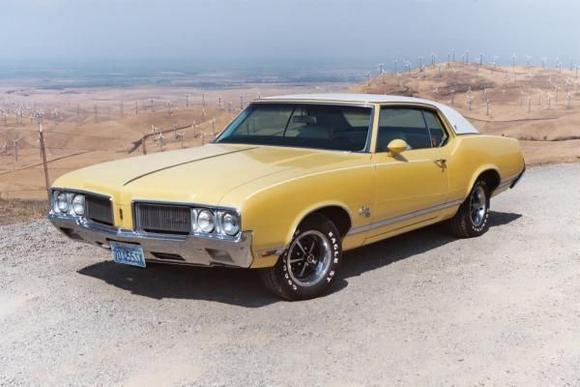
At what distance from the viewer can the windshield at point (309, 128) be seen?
6191 millimetres

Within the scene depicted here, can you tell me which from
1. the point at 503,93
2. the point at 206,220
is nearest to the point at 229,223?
the point at 206,220

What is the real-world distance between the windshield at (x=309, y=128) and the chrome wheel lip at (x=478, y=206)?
1887 millimetres

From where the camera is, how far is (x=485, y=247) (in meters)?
7.13

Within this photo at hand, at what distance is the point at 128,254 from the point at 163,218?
0.43 meters

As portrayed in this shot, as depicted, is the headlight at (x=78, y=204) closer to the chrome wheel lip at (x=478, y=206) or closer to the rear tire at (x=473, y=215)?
the rear tire at (x=473, y=215)

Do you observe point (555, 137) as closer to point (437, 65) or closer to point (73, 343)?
point (73, 343)

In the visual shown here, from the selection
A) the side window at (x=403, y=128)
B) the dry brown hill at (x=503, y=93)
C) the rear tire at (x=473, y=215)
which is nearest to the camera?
the side window at (x=403, y=128)

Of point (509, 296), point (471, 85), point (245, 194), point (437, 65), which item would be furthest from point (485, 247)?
point (437, 65)

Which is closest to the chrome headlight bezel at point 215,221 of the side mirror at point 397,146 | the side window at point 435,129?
the side mirror at point 397,146

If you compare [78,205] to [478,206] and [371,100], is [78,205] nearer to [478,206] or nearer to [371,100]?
[371,100]

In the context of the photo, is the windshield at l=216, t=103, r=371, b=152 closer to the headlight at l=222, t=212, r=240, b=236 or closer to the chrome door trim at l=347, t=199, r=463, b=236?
the chrome door trim at l=347, t=199, r=463, b=236

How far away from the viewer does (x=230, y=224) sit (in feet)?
15.8

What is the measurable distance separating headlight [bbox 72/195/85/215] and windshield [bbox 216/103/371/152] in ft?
5.50

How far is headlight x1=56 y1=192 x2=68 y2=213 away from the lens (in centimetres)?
562
